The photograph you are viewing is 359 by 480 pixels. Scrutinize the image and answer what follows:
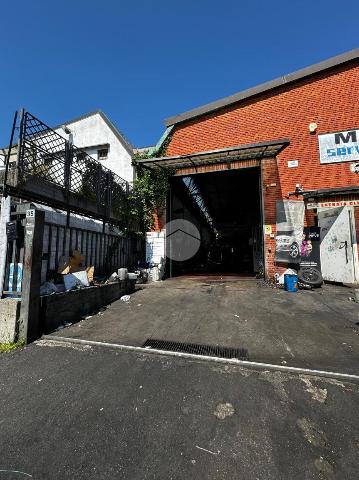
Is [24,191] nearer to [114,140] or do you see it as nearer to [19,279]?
[19,279]

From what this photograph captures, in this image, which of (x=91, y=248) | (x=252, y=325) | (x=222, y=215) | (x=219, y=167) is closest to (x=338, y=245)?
(x=219, y=167)

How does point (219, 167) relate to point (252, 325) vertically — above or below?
above

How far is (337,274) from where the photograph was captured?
9102 millimetres

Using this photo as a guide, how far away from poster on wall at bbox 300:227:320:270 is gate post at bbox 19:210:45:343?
31.0 ft

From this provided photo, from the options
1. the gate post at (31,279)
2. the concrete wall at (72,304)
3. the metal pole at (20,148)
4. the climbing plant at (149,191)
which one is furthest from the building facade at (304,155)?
the gate post at (31,279)

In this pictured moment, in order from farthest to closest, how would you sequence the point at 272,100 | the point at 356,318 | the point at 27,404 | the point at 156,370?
the point at 272,100, the point at 356,318, the point at 156,370, the point at 27,404

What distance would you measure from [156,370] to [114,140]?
15.1 metres

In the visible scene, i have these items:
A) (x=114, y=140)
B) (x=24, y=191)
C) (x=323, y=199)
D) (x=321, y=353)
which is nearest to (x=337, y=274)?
(x=323, y=199)

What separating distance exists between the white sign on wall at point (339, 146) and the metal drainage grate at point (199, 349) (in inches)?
379

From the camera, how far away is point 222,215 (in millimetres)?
26031

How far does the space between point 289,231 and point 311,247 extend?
109cm

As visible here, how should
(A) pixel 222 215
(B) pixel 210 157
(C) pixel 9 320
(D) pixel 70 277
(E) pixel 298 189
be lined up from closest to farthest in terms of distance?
(C) pixel 9 320 < (D) pixel 70 277 < (E) pixel 298 189 < (B) pixel 210 157 < (A) pixel 222 215

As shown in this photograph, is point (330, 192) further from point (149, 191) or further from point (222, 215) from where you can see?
point (222, 215)

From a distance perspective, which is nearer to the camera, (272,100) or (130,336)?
(130,336)
